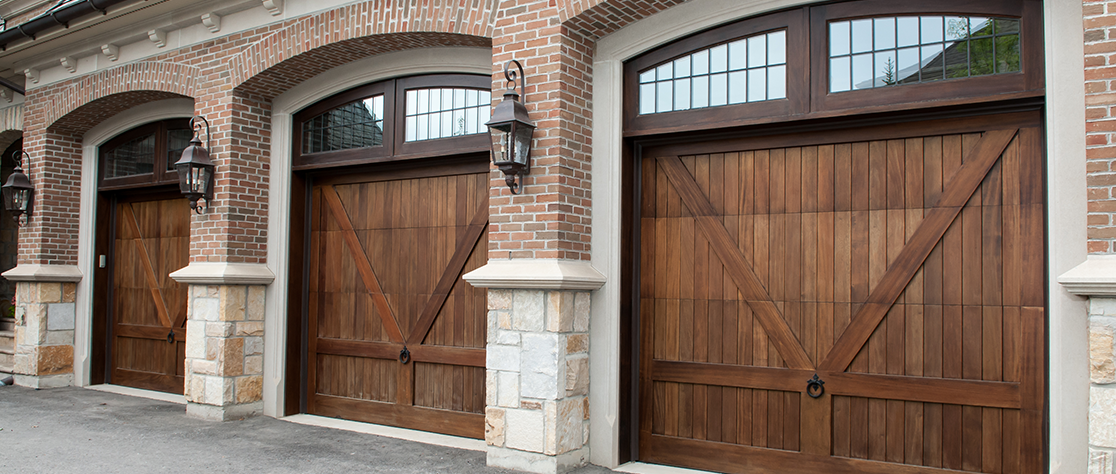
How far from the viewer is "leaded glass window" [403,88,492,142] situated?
21.4ft

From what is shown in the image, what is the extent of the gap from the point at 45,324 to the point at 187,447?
15.1 ft

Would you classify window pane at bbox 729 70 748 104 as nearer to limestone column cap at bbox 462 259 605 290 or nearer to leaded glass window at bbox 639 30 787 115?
leaded glass window at bbox 639 30 787 115

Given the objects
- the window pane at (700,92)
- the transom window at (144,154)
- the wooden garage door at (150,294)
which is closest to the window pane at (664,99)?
the window pane at (700,92)

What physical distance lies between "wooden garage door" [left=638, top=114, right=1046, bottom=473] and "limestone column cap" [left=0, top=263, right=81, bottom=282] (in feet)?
25.7

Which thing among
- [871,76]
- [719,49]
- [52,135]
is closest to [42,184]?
[52,135]

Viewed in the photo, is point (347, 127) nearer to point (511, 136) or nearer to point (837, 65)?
point (511, 136)

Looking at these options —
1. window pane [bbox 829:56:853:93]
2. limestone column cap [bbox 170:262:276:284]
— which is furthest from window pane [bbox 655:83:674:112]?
limestone column cap [bbox 170:262:276:284]

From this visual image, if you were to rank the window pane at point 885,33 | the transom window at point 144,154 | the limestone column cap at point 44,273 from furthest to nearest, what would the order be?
1. the limestone column cap at point 44,273
2. the transom window at point 144,154
3. the window pane at point 885,33

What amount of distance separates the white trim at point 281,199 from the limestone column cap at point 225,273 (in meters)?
0.13

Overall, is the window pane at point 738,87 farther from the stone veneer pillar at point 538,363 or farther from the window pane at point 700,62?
the stone veneer pillar at point 538,363

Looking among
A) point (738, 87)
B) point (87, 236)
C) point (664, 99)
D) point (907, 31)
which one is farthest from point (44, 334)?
point (907, 31)

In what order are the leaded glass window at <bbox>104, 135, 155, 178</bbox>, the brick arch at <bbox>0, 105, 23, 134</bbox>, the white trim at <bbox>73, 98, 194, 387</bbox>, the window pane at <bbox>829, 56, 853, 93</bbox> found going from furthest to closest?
the brick arch at <bbox>0, 105, 23, 134</bbox> → the white trim at <bbox>73, 98, 194, 387</bbox> → the leaded glass window at <bbox>104, 135, 155, 178</bbox> → the window pane at <bbox>829, 56, 853, 93</bbox>

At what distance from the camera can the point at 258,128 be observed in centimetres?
769

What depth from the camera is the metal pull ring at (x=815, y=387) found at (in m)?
4.99
